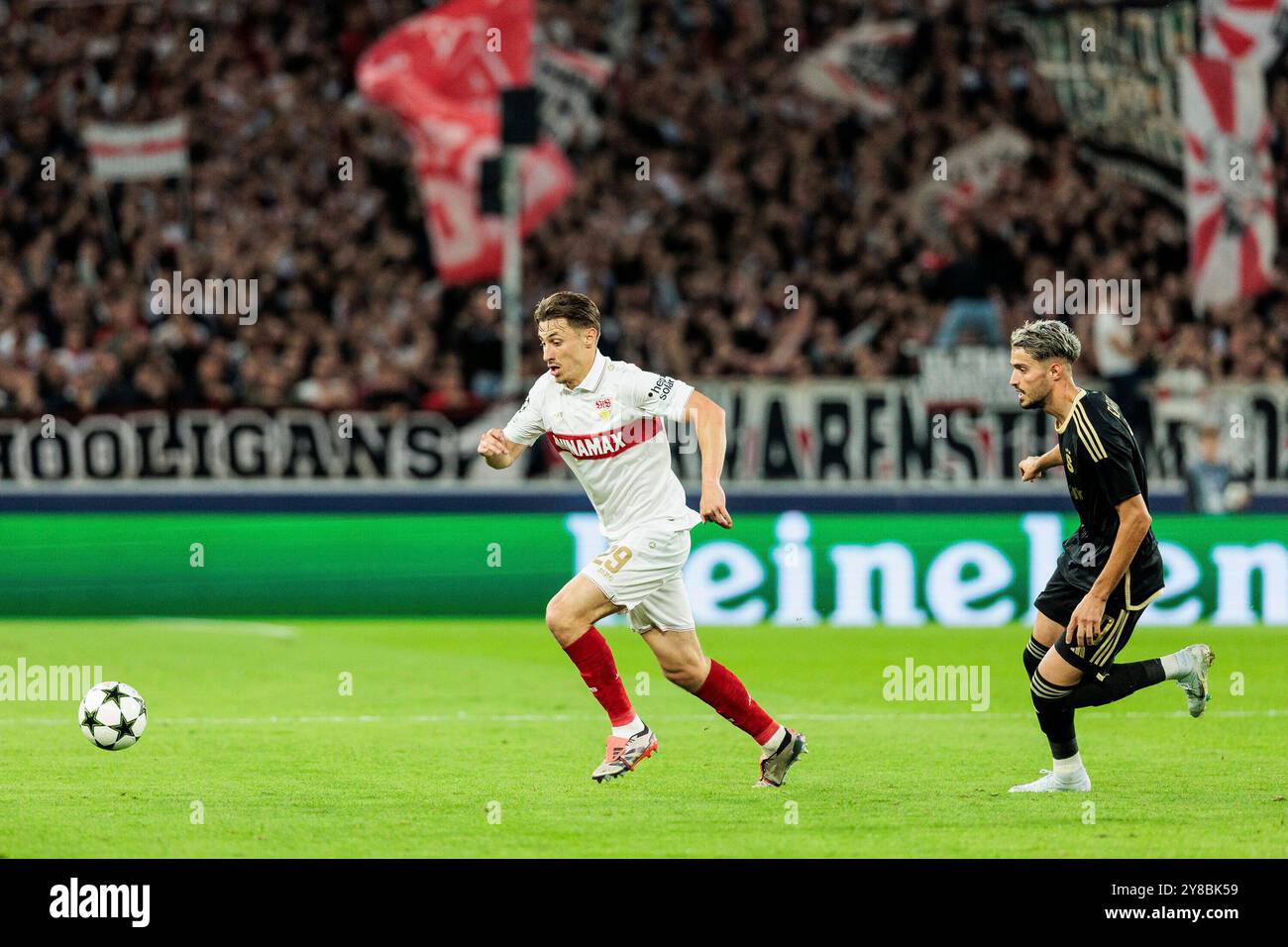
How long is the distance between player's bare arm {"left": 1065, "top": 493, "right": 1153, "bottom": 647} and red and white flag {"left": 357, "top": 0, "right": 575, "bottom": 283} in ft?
42.7

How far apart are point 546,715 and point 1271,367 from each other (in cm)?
1157

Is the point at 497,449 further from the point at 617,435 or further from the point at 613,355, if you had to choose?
the point at 613,355

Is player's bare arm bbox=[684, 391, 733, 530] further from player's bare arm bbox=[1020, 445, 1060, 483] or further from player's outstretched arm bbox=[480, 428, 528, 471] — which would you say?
player's bare arm bbox=[1020, 445, 1060, 483]

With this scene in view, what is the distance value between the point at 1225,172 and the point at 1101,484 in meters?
14.1

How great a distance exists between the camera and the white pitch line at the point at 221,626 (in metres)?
15.9

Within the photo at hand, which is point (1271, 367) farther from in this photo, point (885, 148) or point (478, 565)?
point (478, 565)

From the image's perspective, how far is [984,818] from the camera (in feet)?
26.8

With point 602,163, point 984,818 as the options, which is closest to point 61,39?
point 602,163

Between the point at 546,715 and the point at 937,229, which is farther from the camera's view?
the point at 937,229

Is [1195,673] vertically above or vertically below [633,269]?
below

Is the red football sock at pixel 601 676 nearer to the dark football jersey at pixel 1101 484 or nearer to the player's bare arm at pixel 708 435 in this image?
the player's bare arm at pixel 708 435

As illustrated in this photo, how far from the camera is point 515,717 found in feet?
38.0

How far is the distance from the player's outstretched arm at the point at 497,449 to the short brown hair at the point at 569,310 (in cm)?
56

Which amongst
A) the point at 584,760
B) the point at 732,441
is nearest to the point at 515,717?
the point at 584,760
